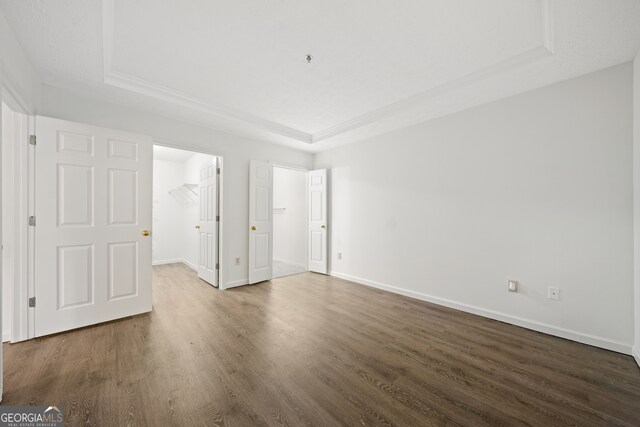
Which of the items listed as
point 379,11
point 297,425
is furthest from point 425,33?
point 297,425

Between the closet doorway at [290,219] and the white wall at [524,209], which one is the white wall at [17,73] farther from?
the white wall at [524,209]

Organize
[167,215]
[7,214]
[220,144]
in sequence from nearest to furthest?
1. [7,214]
2. [220,144]
3. [167,215]

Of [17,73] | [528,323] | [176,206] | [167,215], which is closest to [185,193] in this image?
[176,206]

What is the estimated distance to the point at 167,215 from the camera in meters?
5.94

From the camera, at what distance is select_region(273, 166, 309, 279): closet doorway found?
19.1 ft

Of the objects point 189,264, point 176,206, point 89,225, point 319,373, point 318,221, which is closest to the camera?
point 319,373

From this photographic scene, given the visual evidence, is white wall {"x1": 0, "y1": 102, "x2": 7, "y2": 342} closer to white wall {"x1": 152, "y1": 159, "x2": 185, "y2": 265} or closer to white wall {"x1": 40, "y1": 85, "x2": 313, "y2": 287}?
white wall {"x1": 40, "y1": 85, "x2": 313, "y2": 287}

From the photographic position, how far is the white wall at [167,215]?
5.76 m

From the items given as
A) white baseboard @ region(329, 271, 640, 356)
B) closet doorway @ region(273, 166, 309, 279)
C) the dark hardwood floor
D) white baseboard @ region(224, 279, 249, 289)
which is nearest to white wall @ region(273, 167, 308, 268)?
closet doorway @ region(273, 166, 309, 279)

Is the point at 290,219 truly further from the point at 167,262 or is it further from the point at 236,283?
the point at 167,262

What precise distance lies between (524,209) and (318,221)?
125 inches

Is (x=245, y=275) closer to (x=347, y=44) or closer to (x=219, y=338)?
(x=219, y=338)

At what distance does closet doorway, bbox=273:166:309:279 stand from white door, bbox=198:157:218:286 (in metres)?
1.67

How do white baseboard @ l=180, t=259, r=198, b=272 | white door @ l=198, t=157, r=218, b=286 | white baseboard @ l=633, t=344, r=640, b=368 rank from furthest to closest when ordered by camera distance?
white baseboard @ l=180, t=259, r=198, b=272, white door @ l=198, t=157, r=218, b=286, white baseboard @ l=633, t=344, r=640, b=368
